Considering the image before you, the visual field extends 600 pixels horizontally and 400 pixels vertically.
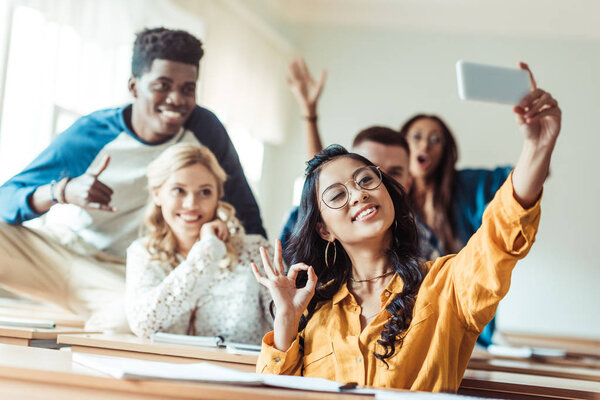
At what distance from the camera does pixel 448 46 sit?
5.38m

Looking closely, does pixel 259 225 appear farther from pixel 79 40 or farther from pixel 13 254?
pixel 79 40

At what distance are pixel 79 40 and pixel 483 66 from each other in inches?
84.3

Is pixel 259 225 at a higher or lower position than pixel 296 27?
lower

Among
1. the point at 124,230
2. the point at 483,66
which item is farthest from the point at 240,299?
the point at 483,66

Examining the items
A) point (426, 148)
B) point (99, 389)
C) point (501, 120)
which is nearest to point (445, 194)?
point (426, 148)

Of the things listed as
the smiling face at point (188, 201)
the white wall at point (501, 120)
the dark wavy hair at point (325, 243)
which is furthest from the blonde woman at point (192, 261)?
the white wall at point (501, 120)

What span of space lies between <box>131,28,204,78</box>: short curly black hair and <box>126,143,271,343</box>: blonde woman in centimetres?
32

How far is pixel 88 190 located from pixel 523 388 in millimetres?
1546

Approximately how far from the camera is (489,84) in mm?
1281

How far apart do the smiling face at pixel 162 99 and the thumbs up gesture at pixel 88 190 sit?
20 centimetres

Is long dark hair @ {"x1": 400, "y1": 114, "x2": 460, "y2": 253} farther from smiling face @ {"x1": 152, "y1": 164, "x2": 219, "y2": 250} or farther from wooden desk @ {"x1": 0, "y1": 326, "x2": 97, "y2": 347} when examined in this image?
wooden desk @ {"x1": 0, "y1": 326, "x2": 97, "y2": 347}

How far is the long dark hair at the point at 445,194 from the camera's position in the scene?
317cm

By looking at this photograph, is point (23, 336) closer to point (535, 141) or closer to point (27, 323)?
point (27, 323)

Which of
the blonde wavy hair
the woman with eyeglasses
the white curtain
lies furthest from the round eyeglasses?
the white curtain
